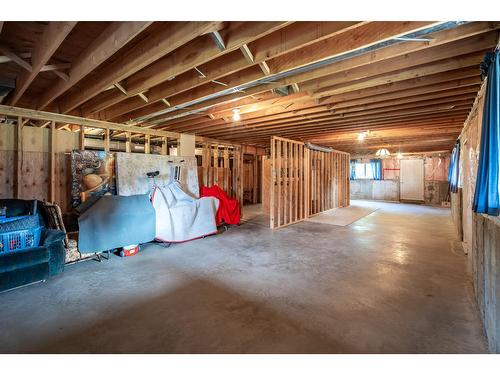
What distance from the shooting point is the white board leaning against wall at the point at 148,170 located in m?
4.62

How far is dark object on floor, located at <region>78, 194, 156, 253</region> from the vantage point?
3.27m

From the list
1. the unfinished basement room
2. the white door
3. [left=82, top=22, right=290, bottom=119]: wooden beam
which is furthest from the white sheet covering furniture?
the white door

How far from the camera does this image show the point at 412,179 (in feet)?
35.2

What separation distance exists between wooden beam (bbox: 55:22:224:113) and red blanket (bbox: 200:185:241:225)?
2.89 meters

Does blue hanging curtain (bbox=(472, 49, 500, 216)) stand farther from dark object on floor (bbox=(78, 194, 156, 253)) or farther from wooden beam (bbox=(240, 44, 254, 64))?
dark object on floor (bbox=(78, 194, 156, 253))

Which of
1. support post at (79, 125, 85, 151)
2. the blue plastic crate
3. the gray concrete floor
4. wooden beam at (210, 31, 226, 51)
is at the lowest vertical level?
the gray concrete floor

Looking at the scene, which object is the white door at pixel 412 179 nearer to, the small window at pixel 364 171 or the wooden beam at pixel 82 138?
the small window at pixel 364 171

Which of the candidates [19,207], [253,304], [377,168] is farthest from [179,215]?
[377,168]

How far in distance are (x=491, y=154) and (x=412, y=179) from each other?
35.2 feet

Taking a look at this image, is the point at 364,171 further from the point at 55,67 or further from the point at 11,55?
the point at 11,55

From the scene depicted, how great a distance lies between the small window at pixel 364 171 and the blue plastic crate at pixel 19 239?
12.9 meters

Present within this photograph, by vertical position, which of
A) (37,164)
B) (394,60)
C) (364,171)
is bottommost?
(37,164)

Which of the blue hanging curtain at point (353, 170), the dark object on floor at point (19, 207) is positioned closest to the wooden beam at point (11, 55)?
the dark object on floor at point (19, 207)
